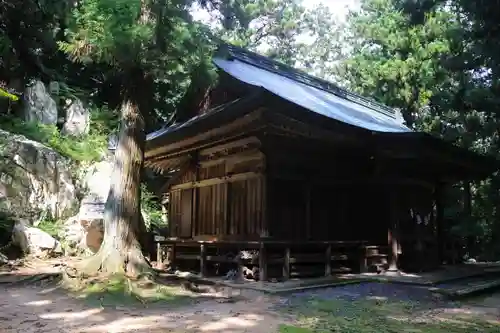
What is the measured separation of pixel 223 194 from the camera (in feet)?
34.2

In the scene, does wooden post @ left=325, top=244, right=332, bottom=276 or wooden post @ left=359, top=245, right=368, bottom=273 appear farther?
wooden post @ left=359, top=245, right=368, bottom=273

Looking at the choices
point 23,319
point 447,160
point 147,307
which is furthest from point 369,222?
point 23,319

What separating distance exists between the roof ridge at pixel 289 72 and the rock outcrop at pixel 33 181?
635 centimetres

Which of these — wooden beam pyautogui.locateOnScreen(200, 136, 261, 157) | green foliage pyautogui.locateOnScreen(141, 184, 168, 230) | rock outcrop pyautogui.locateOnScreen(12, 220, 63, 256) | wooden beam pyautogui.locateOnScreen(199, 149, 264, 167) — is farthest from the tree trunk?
green foliage pyautogui.locateOnScreen(141, 184, 168, 230)

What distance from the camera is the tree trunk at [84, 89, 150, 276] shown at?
705cm

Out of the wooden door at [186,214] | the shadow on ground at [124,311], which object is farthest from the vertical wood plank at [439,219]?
the shadow on ground at [124,311]

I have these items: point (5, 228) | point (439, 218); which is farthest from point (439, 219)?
point (5, 228)

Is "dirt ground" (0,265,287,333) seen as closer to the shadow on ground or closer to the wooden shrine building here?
the shadow on ground

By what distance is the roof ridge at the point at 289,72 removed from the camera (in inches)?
508

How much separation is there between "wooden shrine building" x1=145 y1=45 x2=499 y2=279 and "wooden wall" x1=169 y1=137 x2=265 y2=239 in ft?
0.09

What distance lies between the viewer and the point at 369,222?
35.4ft

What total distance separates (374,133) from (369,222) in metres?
2.71

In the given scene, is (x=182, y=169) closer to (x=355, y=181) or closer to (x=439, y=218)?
(x=355, y=181)

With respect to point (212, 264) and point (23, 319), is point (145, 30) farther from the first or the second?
point (212, 264)
